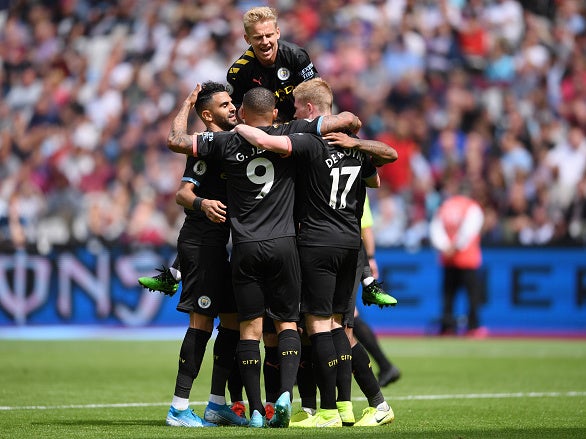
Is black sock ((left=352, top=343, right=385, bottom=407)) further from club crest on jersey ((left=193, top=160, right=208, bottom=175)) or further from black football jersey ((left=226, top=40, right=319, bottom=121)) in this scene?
black football jersey ((left=226, top=40, right=319, bottom=121))

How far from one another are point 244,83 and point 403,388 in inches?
141

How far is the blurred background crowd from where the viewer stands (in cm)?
1850

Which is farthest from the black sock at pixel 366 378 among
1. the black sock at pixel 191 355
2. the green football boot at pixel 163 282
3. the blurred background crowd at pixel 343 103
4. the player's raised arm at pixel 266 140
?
the blurred background crowd at pixel 343 103

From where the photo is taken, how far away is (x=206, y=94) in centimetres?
808

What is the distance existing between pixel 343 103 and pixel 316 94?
40.9 ft

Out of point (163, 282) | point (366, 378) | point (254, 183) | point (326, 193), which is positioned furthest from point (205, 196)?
point (366, 378)

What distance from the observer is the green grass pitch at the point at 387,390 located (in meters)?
7.29

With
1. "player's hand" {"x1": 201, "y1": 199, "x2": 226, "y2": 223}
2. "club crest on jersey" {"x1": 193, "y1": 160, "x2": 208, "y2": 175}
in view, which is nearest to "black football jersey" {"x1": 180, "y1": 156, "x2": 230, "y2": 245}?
"club crest on jersey" {"x1": 193, "y1": 160, "x2": 208, "y2": 175}

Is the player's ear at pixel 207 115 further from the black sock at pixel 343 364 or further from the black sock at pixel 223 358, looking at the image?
the black sock at pixel 343 364

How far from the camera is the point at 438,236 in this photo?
56.4 ft

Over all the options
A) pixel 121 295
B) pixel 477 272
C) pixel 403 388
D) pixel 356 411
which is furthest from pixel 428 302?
pixel 356 411

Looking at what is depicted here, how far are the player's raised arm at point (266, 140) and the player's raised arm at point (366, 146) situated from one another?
1.05ft

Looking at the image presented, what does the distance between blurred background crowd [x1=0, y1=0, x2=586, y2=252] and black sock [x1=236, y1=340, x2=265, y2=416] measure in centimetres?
1052

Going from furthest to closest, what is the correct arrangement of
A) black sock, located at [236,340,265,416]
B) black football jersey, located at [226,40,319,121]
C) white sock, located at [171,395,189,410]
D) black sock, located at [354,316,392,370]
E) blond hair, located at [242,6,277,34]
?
1. black sock, located at [354,316,392,370]
2. black football jersey, located at [226,40,319,121]
3. blond hair, located at [242,6,277,34]
4. white sock, located at [171,395,189,410]
5. black sock, located at [236,340,265,416]
